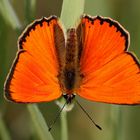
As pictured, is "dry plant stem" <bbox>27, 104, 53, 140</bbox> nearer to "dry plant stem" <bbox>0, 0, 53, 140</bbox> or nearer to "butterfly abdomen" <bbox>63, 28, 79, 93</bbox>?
"dry plant stem" <bbox>0, 0, 53, 140</bbox>

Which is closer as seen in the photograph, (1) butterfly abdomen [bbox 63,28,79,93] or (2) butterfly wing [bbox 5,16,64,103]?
(2) butterfly wing [bbox 5,16,64,103]

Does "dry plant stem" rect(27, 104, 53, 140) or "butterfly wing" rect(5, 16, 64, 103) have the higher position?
"butterfly wing" rect(5, 16, 64, 103)

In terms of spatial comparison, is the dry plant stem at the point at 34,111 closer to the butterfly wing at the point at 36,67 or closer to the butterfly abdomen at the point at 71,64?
the butterfly wing at the point at 36,67

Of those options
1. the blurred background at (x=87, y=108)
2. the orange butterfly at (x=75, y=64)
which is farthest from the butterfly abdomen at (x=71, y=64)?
the blurred background at (x=87, y=108)

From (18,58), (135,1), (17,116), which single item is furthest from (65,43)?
(17,116)

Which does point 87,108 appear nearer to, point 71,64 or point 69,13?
point 71,64

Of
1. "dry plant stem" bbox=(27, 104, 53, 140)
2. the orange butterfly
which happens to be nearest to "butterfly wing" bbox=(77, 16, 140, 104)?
the orange butterfly

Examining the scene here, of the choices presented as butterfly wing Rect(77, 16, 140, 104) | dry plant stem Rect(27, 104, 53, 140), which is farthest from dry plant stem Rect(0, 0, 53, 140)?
butterfly wing Rect(77, 16, 140, 104)

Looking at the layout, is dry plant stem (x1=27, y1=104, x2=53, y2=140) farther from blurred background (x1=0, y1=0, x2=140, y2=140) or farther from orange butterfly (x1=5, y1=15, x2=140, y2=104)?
blurred background (x1=0, y1=0, x2=140, y2=140)
